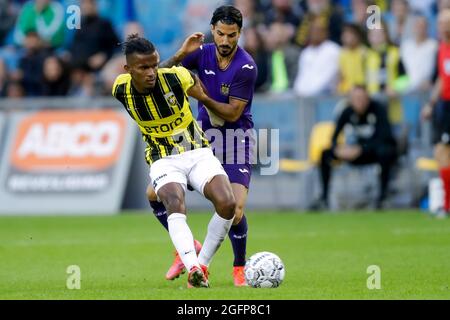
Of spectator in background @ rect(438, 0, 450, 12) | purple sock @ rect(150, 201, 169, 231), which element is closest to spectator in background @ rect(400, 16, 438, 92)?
spectator in background @ rect(438, 0, 450, 12)

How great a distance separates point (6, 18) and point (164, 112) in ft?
48.4

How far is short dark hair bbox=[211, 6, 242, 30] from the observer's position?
10.0 metres

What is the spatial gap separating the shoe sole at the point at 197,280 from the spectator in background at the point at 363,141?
9557 millimetres

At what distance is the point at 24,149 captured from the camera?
64.5 ft

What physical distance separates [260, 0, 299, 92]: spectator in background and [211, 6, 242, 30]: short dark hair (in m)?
10.0

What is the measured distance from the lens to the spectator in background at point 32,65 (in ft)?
71.4

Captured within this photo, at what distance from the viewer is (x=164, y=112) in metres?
9.66

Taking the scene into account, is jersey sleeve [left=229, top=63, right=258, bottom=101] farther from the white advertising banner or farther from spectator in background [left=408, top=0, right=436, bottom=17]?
spectator in background [left=408, top=0, right=436, bottom=17]

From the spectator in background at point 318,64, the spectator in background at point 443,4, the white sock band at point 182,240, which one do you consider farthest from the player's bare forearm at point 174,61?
the spectator in background at point 443,4

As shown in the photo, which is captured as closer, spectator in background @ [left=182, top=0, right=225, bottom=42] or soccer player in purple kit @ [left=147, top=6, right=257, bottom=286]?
soccer player in purple kit @ [left=147, top=6, right=257, bottom=286]

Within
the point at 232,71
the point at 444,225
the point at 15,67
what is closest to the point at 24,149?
the point at 15,67

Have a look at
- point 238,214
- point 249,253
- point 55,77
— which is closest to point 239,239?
point 238,214

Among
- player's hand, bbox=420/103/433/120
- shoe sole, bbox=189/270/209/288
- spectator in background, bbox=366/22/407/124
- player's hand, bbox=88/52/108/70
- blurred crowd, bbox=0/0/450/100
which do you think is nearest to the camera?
shoe sole, bbox=189/270/209/288
